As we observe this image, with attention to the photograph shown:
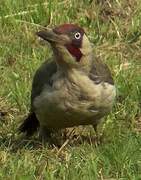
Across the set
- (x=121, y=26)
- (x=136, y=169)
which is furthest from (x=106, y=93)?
(x=121, y=26)

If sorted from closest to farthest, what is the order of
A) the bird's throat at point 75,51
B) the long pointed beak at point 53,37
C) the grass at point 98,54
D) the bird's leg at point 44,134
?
the long pointed beak at point 53,37
the bird's throat at point 75,51
the grass at point 98,54
the bird's leg at point 44,134

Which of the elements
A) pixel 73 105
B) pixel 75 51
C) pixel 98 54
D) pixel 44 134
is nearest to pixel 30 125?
pixel 44 134

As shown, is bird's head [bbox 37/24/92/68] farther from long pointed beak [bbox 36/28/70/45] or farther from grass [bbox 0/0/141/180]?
grass [bbox 0/0/141/180]

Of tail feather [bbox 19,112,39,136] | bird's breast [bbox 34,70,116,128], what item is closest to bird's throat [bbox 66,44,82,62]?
bird's breast [bbox 34,70,116,128]

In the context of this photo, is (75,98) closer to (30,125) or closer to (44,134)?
(44,134)

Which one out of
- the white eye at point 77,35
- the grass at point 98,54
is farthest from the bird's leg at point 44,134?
the white eye at point 77,35

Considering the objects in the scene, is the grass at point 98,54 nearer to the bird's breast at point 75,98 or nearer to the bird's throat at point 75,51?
the bird's breast at point 75,98

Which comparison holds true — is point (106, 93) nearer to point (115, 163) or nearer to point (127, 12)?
point (115, 163)
